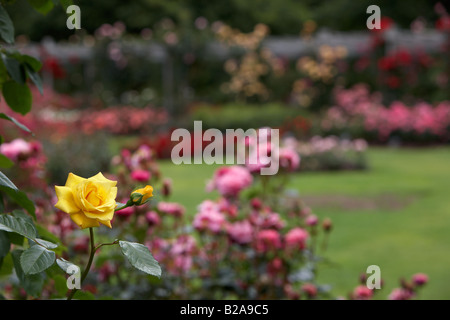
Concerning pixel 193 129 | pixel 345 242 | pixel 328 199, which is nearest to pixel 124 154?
pixel 345 242

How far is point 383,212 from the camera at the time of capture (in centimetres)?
558

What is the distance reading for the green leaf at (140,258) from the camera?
Answer: 2.99 feet

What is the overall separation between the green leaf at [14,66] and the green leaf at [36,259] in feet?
1.56

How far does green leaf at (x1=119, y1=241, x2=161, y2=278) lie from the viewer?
35.9 inches

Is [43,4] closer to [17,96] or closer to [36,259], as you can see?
[17,96]

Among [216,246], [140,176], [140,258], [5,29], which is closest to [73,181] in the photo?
[140,258]

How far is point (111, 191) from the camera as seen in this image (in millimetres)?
951

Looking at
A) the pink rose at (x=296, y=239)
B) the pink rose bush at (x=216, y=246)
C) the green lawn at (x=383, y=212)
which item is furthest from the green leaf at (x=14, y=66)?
the green lawn at (x=383, y=212)

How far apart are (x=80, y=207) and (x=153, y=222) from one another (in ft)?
4.89

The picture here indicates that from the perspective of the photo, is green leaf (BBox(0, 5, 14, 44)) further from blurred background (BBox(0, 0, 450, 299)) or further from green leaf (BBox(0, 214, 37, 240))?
blurred background (BBox(0, 0, 450, 299))

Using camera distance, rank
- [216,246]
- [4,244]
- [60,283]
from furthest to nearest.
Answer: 1. [216,246]
2. [60,283]
3. [4,244]

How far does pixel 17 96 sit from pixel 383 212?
4.64 m
